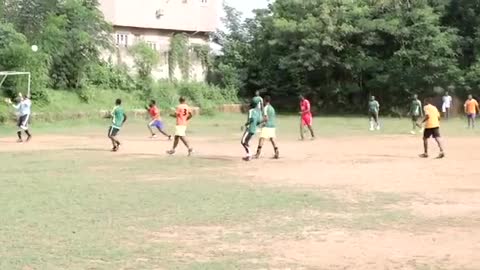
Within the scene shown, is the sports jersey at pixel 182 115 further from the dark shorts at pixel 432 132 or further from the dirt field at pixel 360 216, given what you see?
the dark shorts at pixel 432 132

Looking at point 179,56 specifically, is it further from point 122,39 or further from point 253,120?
point 253,120

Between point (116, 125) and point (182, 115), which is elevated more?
point (182, 115)

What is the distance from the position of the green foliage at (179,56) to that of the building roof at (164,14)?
68.9 inches

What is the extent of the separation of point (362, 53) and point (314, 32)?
3.15m

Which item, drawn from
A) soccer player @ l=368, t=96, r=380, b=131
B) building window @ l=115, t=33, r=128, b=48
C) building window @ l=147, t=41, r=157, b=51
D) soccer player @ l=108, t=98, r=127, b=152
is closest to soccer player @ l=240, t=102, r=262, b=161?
soccer player @ l=108, t=98, r=127, b=152

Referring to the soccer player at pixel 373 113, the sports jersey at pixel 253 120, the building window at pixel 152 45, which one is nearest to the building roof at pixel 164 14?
the building window at pixel 152 45

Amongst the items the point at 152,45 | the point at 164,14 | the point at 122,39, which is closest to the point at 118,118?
the point at 152,45

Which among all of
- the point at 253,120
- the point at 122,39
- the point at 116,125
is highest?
the point at 122,39

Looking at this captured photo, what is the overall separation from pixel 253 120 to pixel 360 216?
8432 millimetres

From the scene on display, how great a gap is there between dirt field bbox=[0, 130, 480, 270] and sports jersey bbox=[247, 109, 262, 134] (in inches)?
32.0

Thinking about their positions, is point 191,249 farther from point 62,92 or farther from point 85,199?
point 62,92

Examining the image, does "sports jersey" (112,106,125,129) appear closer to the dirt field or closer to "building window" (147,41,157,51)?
the dirt field

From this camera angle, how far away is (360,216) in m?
10.5

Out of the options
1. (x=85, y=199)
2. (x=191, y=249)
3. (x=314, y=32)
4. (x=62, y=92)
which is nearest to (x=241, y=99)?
(x=314, y=32)
